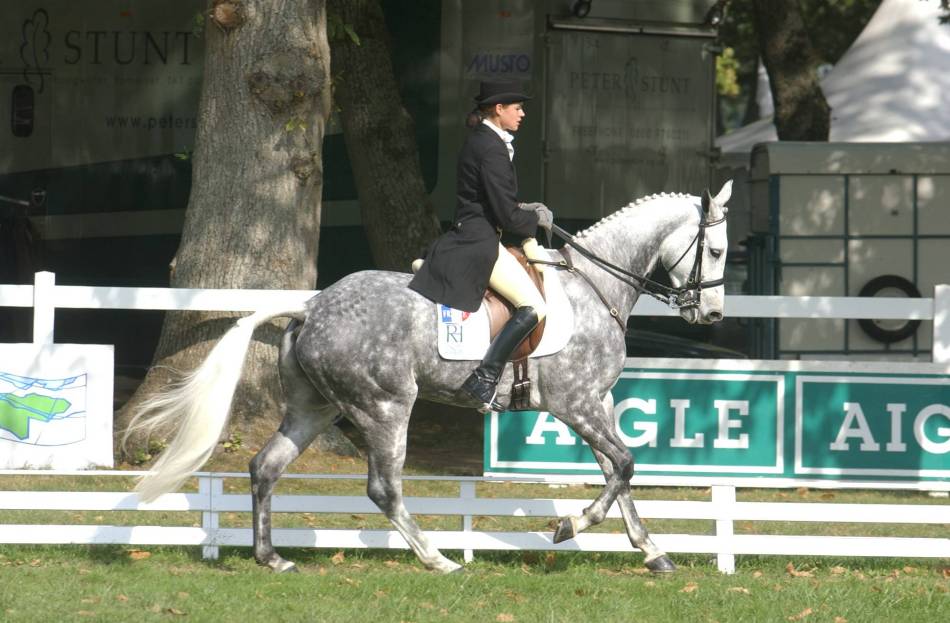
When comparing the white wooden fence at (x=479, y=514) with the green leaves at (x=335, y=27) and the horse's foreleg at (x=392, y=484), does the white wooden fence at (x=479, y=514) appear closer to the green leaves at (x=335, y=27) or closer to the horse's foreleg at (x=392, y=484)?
the horse's foreleg at (x=392, y=484)

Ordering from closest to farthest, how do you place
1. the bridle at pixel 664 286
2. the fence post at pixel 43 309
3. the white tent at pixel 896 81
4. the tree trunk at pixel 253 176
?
the bridle at pixel 664 286 → the fence post at pixel 43 309 → the tree trunk at pixel 253 176 → the white tent at pixel 896 81

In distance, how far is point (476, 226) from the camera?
8.06m

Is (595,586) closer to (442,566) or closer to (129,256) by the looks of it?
(442,566)

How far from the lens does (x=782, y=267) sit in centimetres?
1504

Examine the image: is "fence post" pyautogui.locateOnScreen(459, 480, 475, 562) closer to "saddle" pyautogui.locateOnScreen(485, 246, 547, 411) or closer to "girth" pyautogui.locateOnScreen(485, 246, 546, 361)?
"saddle" pyautogui.locateOnScreen(485, 246, 547, 411)

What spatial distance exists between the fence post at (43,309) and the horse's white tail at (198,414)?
119 centimetres

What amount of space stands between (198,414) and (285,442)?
48cm

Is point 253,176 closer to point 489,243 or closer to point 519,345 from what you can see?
point 489,243

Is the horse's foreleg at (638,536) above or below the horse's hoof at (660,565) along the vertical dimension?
above

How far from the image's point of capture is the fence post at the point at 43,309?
8.92 m

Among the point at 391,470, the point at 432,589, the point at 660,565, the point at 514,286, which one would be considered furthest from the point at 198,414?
the point at 660,565

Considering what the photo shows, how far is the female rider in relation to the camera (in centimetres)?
790

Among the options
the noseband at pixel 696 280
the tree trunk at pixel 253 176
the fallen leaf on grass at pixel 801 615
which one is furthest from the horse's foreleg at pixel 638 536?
the tree trunk at pixel 253 176

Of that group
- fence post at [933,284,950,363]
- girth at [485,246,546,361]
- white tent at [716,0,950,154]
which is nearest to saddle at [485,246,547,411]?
girth at [485,246,546,361]
